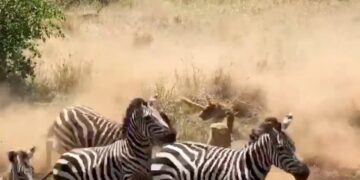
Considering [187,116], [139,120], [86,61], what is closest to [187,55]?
[86,61]

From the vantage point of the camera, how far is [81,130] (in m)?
11.7

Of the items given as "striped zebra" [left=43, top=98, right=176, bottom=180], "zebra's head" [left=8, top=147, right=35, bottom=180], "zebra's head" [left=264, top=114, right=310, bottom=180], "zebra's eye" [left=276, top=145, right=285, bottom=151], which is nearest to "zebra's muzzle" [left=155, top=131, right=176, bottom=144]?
"striped zebra" [left=43, top=98, right=176, bottom=180]

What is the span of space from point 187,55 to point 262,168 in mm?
13082

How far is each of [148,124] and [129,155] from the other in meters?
0.43

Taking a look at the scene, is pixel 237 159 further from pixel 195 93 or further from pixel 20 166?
pixel 195 93

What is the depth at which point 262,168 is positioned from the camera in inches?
354

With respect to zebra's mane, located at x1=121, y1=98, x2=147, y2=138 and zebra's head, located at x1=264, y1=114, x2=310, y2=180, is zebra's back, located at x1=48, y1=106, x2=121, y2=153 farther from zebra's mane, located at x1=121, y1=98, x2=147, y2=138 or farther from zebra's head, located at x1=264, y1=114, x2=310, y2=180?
zebra's head, located at x1=264, y1=114, x2=310, y2=180

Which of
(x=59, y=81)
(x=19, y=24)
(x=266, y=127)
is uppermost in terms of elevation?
(x=19, y=24)

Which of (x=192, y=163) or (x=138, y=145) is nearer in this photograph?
(x=192, y=163)

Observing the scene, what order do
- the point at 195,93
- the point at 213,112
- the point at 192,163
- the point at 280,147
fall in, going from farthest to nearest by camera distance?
1. the point at 195,93
2. the point at 213,112
3. the point at 192,163
4. the point at 280,147

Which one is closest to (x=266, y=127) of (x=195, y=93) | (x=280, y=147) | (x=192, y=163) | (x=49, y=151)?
(x=280, y=147)

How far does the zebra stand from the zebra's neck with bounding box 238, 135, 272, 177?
99.6 inches

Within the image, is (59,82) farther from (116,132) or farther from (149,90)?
(116,132)

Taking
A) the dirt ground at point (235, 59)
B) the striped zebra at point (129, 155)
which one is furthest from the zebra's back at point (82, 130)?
the dirt ground at point (235, 59)
